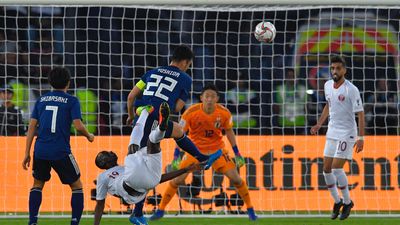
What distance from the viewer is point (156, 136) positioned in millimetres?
9992

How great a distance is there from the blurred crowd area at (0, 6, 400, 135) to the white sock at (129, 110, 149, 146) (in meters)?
5.22

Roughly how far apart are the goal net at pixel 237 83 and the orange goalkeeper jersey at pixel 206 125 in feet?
5.50

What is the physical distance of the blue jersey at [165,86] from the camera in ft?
34.9

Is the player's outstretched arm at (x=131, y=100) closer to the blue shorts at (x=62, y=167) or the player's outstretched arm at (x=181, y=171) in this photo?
the player's outstretched arm at (x=181, y=171)

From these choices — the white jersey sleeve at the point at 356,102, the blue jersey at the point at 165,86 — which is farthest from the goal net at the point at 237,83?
the blue jersey at the point at 165,86

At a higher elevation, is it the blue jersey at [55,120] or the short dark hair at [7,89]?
the short dark hair at [7,89]

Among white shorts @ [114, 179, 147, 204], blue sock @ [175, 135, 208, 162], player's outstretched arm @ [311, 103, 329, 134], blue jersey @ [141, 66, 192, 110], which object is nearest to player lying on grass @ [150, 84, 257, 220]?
player's outstretched arm @ [311, 103, 329, 134]

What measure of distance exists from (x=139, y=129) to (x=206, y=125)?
2.73 metres

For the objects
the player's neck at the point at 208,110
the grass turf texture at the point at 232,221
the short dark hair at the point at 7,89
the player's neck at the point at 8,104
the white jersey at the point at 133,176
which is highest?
the short dark hair at the point at 7,89

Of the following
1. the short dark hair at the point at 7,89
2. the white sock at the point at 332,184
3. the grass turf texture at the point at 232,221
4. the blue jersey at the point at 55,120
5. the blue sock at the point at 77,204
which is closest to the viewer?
the blue jersey at the point at 55,120

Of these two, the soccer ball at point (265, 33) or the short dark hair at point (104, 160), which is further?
the soccer ball at point (265, 33)

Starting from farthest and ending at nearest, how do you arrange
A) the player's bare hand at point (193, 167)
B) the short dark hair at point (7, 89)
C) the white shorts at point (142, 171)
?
the short dark hair at point (7, 89), the player's bare hand at point (193, 167), the white shorts at point (142, 171)

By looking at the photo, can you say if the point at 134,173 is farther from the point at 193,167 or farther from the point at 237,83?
the point at 237,83

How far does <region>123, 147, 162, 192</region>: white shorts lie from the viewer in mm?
9789
